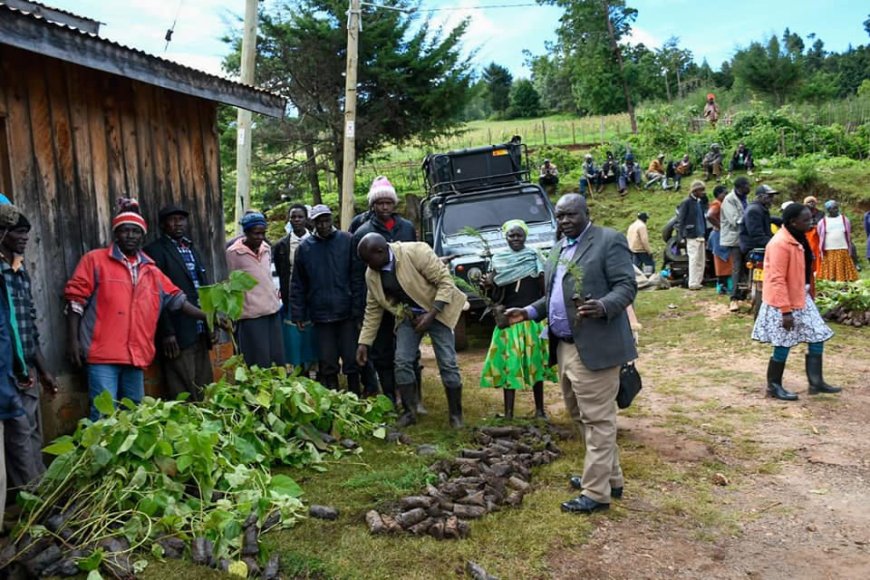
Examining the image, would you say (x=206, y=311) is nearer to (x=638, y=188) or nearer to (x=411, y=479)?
(x=411, y=479)

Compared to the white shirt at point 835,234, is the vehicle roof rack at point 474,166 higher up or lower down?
higher up

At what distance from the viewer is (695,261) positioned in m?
14.1

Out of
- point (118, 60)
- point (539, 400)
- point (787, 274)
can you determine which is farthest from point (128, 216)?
point (787, 274)

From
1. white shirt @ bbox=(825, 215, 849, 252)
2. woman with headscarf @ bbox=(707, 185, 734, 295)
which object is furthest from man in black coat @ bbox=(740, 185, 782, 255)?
white shirt @ bbox=(825, 215, 849, 252)

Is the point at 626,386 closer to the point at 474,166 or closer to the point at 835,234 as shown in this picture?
the point at 474,166

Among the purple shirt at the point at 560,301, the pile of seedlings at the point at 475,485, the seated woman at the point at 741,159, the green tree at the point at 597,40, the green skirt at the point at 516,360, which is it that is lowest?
the pile of seedlings at the point at 475,485

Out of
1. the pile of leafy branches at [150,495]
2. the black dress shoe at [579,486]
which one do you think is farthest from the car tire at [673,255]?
the pile of leafy branches at [150,495]

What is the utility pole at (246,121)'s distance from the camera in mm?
10703

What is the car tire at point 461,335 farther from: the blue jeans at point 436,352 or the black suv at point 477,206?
the blue jeans at point 436,352

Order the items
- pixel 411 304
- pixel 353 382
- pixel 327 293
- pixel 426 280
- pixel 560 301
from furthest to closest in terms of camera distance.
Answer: pixel 353 382 < pixel 327 293 < pixel 411 304 < pixel 426 280 < pixel 560 301

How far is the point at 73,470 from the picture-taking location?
4.20 meters

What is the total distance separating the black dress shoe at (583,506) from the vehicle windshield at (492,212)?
6.40 meters

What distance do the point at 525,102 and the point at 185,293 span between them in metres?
56.1

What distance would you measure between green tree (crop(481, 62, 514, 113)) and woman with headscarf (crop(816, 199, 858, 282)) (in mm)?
50286
